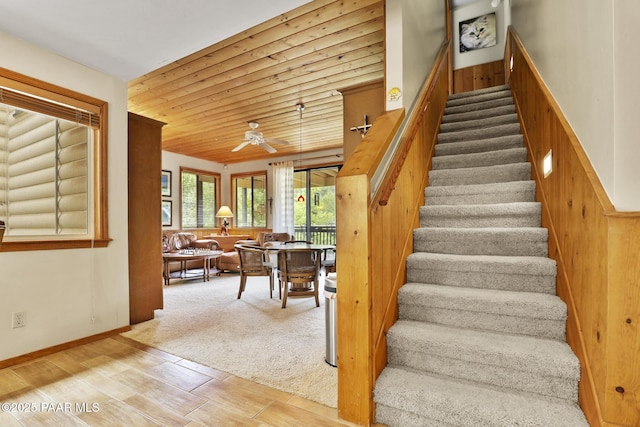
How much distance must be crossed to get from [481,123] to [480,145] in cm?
58

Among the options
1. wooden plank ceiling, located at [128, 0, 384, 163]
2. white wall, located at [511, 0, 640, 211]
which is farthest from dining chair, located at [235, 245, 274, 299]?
white wall, located at [511, 0, 640, 211]

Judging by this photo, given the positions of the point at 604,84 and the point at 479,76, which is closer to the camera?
the point at 604,84

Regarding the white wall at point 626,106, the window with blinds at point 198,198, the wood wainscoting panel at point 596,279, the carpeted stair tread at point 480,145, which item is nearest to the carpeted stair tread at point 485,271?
the wood wainscoting panel at point 596,279

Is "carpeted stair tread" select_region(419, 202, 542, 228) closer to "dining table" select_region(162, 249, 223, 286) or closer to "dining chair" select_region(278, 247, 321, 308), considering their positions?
"dining chair" select_region(278, 247, 321, 308)

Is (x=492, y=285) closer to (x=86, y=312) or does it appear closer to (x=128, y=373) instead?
(x=128, y=373)

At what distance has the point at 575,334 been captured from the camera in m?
1.52

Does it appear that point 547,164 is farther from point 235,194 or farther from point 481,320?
point 235,194

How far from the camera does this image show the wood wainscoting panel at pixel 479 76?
529cm

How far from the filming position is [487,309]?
71.7 inches

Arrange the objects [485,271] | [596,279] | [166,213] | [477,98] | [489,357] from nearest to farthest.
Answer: [596,279] < [489,357] < [485,271] < [477,98] < [166,213]

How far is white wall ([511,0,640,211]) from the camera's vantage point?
114 cm

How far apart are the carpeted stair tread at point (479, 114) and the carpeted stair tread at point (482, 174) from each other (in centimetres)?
124

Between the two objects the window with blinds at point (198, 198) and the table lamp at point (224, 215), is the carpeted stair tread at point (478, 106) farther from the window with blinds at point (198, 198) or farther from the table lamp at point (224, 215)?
the window with blinds at point (198, 198)

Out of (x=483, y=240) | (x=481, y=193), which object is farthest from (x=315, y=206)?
(x=483, y=240)
